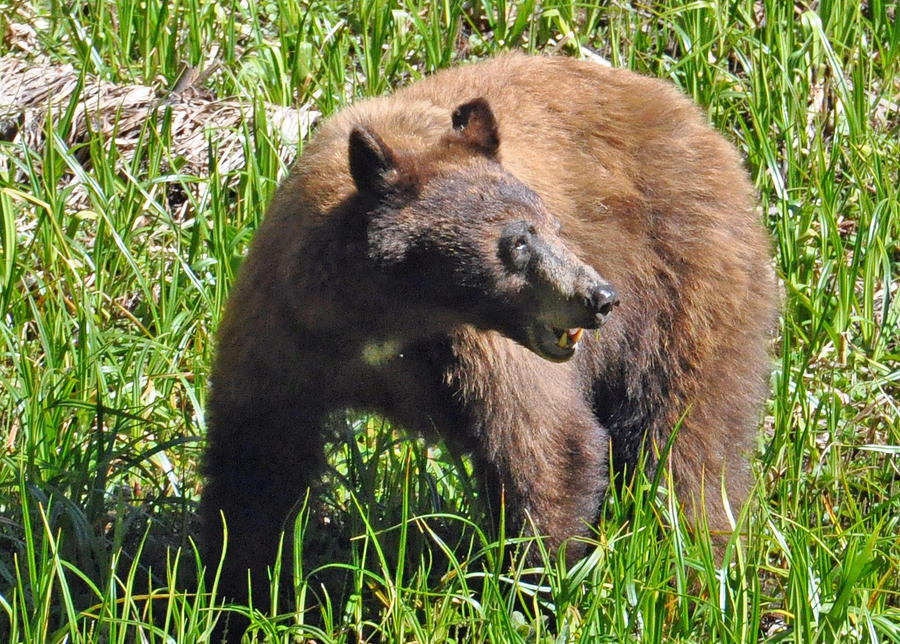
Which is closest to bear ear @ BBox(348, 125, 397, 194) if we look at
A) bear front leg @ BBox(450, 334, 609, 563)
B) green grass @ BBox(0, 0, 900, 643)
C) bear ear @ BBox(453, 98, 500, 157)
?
bear ear @ BBox(453, 98, 500, 157)

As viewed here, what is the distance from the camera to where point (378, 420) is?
468 cm

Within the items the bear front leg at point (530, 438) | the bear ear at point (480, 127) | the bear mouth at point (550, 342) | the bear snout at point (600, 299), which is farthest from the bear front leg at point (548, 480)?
the bear ear at point (480, 127)

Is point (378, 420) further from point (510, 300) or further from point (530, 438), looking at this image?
point (510, 300)

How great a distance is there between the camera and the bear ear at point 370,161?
372cm

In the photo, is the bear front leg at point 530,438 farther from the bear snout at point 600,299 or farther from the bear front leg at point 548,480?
the bear snout at point 600,299

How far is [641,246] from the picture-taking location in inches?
180

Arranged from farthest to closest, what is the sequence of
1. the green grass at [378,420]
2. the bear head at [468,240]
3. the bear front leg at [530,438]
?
1. the bear front leg at [530,438]
2. the bear head at [468,240]
3. the green grass at [378,420]

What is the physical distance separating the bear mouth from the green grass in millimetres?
453

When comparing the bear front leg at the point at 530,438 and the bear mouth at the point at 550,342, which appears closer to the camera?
the bear mouth at the point at 550,342

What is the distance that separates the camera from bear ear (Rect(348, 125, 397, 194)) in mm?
A: 3719

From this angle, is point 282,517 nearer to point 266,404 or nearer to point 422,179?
point 266,404

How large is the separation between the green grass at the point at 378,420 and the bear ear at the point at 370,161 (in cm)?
99

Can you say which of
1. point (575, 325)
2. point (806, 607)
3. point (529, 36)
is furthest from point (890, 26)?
point (806, 607)

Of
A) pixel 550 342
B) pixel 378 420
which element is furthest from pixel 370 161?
pixel 378 420
